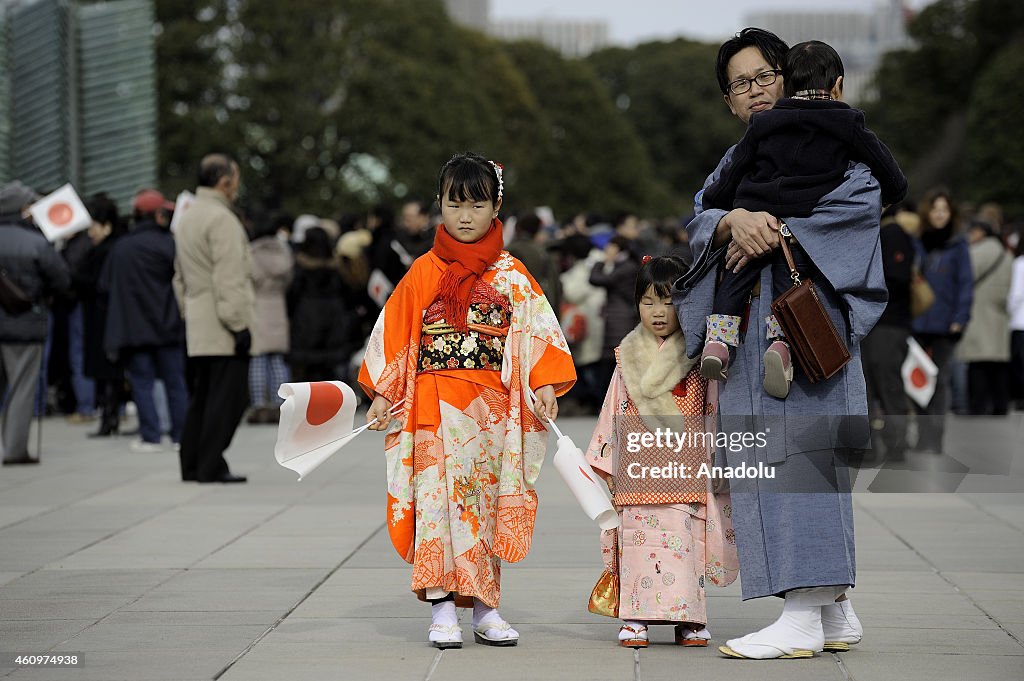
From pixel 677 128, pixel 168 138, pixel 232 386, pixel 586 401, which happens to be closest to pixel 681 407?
pixel 232 386

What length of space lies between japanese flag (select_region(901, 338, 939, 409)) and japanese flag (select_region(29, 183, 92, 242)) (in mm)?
6553

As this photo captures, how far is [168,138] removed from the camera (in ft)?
141

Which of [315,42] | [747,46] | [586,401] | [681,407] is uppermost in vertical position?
[315,42]

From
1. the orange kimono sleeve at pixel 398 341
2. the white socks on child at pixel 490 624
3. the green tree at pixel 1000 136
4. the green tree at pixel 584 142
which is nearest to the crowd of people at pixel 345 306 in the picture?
the orange kimono sleeve at pixel 398 341

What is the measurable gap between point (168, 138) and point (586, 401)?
2827cm

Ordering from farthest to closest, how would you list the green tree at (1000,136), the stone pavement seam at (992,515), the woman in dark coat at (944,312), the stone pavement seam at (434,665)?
the green tree at (1000,136) → the woman in dark coat at (944,312) → the stone pavement seam at (992,515) → the stone pavement seam at (434,665)

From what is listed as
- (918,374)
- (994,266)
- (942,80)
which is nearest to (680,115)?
(942,80)

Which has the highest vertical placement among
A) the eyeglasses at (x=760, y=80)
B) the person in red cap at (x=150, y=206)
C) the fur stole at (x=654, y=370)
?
the eyeglasses at (x=760, y=80)

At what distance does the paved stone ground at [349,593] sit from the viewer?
531 cm

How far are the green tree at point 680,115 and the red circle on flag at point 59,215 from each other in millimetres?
67751

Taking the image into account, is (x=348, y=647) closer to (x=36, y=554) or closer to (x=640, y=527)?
(x=640, y=527)

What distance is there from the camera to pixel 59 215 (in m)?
13.5

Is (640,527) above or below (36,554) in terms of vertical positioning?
above

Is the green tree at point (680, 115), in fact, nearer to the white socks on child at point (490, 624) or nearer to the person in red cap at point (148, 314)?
the person in red cap at point (148, 314)
